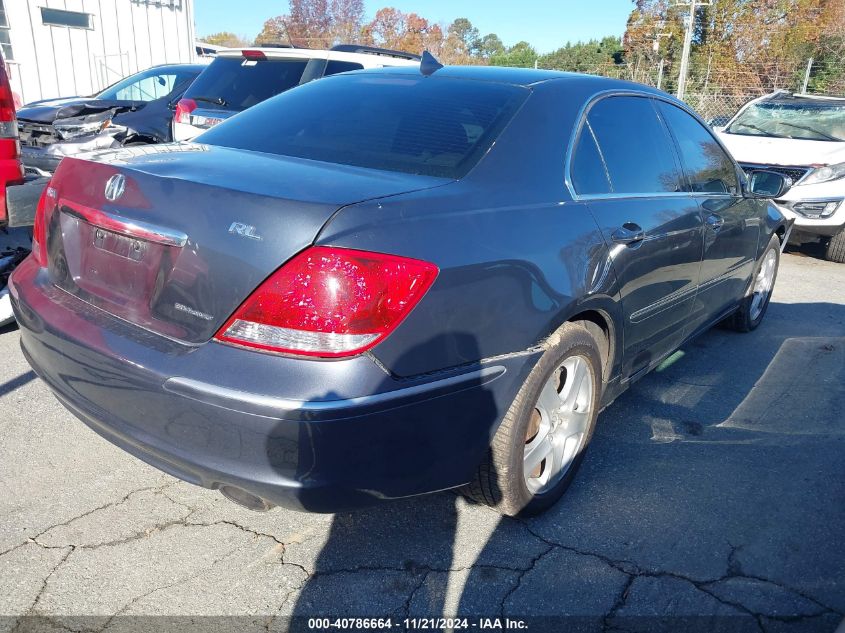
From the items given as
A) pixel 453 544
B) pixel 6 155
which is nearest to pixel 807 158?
pixel 453 544

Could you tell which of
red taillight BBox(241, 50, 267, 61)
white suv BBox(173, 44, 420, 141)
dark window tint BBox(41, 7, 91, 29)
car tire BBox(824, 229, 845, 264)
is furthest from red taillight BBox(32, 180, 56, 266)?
dark window tint BBox(41, 7, 91, 29)

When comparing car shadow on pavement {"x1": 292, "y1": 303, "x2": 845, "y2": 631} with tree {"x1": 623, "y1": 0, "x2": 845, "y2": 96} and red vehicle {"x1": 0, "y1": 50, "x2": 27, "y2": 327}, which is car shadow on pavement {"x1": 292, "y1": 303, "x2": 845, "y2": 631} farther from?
tree {"x1": 623, "y1": 0, "x2": 845, "y2": 96}

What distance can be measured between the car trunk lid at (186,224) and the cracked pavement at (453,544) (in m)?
0.84

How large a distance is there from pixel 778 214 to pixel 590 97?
274 centimetres

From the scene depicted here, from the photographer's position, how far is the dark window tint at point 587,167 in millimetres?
2709

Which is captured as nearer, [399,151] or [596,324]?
[399,151]

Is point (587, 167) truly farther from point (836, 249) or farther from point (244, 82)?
point (836, 249)

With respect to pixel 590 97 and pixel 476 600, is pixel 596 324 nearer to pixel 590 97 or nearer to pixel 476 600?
pixel 590 97

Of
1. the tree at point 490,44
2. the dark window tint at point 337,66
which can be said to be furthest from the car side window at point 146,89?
the tree at point 490,44

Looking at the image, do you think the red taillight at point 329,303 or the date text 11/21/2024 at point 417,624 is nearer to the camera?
the red taillight at point 329,303

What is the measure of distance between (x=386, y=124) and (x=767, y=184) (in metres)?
2.85

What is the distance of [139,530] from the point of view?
2.52 meters

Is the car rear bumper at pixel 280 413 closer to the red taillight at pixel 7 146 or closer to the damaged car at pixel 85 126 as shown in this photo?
the red taillight at pixel 7 146

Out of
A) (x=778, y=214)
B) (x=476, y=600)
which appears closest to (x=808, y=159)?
(x=778, y=214)
